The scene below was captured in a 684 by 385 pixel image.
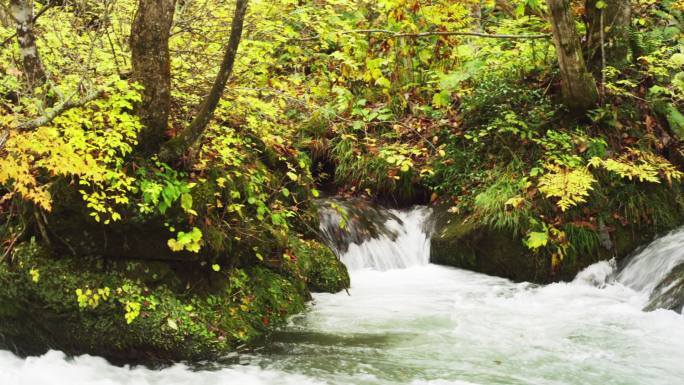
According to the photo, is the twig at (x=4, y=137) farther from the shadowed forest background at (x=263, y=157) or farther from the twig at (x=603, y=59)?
the twig at (x=603, y=59)

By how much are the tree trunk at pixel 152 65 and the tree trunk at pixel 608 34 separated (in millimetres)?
6337

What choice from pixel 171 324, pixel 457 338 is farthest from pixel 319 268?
pixel 171 324

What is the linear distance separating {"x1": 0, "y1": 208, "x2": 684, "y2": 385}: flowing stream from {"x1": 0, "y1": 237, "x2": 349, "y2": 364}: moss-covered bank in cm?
16

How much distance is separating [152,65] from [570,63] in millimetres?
5686

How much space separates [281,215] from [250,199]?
56cm

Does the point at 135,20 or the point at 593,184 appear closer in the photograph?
the point at 135,20

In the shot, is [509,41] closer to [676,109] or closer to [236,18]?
[676,109]

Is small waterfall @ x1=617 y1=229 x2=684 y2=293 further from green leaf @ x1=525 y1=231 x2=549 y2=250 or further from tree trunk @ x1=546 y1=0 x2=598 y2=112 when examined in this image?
tree trunk @ x1=546 y1=0 x2=598 y2=112

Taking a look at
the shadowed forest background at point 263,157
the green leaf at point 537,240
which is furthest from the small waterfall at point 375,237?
the green leaf at point 537,240

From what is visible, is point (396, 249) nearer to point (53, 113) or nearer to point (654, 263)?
point (654, 263)

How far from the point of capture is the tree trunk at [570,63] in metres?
7.85

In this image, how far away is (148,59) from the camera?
16.2 ft

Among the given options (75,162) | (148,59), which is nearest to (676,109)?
(148,59)

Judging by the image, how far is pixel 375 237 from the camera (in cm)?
877
